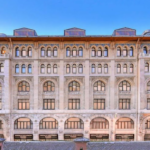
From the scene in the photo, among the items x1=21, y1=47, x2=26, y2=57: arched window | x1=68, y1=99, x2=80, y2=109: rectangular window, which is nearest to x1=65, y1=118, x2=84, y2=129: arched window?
x1=68, y1=99, x2=80, y2=109: rectangular window

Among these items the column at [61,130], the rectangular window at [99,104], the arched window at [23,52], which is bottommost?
the column at [61,130]

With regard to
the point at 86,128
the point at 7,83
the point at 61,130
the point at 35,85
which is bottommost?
the point at 61,130

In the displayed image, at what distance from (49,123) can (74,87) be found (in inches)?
278

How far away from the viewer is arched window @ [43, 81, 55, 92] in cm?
2197

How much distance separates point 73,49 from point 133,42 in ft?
32.0

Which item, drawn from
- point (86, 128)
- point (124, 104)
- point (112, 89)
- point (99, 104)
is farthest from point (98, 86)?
point (86, 128)

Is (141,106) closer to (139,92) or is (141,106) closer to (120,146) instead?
(139,92)

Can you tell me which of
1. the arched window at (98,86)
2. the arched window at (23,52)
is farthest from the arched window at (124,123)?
the arched window at (23,52)

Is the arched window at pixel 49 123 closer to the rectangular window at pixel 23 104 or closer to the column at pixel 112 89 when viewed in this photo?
the rectangular window at pixel 23 104

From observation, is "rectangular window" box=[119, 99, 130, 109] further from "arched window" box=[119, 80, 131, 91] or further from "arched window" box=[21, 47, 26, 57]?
"arched window" box=[21, 47, 26, 57]

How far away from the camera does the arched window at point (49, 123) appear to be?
71.4 feet

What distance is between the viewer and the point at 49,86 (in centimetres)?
2197

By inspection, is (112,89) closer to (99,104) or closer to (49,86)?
(99,104)

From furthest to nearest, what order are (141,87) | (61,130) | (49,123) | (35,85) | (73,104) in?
(73,104) < (49,123) < (35,85) < (61,130) < (141,87)
